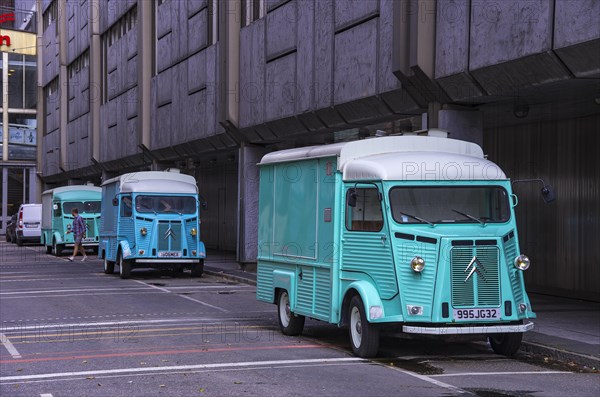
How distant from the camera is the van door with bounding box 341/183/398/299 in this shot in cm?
1162

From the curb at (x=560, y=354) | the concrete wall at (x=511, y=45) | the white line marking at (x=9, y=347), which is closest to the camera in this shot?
the curb at (x=560, y=354)

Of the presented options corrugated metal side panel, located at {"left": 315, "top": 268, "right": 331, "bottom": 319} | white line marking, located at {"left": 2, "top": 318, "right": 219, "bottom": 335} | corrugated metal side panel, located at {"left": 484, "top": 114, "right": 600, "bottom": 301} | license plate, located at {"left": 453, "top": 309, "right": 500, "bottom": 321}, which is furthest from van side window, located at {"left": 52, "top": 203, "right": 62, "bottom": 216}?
license plate, located at {"left": 453, "top": 309, "right": 500, "bottom": 321}

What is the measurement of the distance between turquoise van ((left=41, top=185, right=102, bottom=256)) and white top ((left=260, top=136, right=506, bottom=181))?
27.3m

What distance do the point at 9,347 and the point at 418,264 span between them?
19.9 feet

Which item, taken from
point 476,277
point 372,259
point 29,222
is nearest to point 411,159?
point 372,259

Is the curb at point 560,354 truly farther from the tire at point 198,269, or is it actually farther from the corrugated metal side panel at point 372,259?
the tire at point 198,269

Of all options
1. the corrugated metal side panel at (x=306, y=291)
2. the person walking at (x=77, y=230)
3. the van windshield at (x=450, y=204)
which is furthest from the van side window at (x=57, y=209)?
the van windshield at (x=450, y=204)

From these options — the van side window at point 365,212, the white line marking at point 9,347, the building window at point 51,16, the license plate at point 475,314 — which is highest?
the building window at point 51,16

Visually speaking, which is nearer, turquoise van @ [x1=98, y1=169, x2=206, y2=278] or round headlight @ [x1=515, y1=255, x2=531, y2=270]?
round headlight @ [x1=515, y1=255, x2=531, y2=270]

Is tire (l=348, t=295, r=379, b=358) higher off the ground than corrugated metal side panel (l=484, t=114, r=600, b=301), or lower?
lower

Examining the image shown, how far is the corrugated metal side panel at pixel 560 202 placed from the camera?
19.3 meters

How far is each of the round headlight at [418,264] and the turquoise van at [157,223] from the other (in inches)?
609

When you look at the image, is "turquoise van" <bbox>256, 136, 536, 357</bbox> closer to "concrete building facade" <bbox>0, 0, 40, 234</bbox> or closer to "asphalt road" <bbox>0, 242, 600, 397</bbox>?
"asphalt road" <bbox>0, 242, 600, 397</bbox>

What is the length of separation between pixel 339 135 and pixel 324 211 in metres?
12.8
